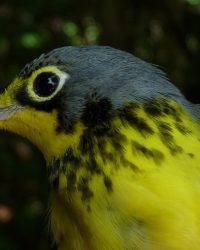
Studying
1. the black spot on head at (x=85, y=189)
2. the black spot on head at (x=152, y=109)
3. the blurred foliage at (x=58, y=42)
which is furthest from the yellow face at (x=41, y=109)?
the blurred foliage at (x=58, y=42)

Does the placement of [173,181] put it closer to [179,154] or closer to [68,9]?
[179,154]

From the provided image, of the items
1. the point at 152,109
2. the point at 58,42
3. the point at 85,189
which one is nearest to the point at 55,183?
the point at 85,189

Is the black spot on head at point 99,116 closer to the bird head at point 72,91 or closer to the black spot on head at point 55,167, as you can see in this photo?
the bird head at point 72,91

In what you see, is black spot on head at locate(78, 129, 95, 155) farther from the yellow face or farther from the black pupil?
the black pupil

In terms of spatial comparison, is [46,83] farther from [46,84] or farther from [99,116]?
[99,116]

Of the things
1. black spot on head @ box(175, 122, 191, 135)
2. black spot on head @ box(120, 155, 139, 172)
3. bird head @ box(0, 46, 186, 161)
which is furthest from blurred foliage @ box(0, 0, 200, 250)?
black spot on head @ box(120, 155, 139, 172)

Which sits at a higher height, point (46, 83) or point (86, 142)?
point (46, 83)
